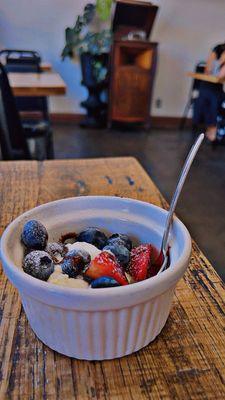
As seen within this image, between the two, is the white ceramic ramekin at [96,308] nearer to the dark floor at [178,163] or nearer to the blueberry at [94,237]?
the blueberry at [94,237]

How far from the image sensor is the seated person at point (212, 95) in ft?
10.3

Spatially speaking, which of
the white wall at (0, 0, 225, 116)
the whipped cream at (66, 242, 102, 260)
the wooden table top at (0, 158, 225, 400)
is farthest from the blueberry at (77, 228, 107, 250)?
the white wall at (0, 0, 225, 116)

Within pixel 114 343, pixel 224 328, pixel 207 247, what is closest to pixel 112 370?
pixel 114 343

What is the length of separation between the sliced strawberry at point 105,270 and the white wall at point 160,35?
12.7ft

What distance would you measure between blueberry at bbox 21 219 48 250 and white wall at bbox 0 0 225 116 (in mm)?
3813

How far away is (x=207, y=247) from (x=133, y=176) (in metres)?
0.94

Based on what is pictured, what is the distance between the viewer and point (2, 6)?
3506 millimetres

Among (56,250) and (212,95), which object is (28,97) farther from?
(56,250)

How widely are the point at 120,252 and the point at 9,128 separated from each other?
1220 mm

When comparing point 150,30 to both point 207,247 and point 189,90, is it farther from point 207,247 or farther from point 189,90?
point 207,247

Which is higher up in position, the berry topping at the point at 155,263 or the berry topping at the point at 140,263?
the berry topping at the point at 140,263

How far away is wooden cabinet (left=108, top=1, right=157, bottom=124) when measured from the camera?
3508 millimetres

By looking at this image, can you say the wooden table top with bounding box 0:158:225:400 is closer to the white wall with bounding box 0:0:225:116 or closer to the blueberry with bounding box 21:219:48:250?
the blueberry with bounding box 21:219:48:250

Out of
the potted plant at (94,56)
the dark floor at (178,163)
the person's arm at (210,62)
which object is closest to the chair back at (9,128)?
the dark floor at (178,163)
